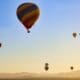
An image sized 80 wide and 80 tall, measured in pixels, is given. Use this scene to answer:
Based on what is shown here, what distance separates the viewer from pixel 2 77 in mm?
2770

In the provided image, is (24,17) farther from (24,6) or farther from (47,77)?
(47,77)

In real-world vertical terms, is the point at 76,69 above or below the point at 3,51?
below

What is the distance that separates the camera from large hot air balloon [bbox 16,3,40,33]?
275cm

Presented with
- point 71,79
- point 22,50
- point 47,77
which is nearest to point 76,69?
point 71,79

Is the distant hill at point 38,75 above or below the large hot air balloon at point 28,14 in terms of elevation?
below

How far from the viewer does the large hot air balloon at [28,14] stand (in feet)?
9.04

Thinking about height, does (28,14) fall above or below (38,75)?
above

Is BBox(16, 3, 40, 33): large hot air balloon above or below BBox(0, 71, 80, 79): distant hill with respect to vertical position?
above

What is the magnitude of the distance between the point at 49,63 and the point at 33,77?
0.23 metres

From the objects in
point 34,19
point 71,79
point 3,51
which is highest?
point 34,19

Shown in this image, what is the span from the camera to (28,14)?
279 cm

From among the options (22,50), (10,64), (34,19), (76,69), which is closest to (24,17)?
(34,19)

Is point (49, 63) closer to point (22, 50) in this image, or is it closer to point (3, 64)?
point (22, 50)

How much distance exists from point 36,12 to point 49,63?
1.82 ft
